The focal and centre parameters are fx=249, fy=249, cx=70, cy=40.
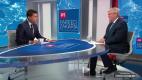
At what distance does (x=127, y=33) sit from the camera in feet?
14.2

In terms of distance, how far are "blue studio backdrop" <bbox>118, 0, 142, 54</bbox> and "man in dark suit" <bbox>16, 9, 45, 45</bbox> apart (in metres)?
2.63

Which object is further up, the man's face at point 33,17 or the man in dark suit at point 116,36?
the man's face at point 33,17

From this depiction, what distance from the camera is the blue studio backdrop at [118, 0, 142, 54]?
607cm

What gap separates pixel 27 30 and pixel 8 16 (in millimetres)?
3096

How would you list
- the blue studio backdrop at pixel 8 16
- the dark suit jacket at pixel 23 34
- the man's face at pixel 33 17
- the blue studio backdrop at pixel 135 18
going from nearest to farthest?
the dark suit jacket at pixel 23 34
the man's face at pixel 33 17
the blue studio backdrop at pixel 135 18
the blue studio backdrop at pixel 8 16

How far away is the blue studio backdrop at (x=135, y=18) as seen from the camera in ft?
19.9

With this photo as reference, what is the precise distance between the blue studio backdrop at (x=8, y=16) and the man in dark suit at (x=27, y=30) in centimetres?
278

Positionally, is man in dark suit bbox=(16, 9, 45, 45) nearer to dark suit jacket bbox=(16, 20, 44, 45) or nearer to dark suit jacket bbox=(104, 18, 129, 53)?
dark suit jacket bbox=(16, 20, 44, 45)

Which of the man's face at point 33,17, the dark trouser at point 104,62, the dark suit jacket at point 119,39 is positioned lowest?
the dark trouser at point 104,62

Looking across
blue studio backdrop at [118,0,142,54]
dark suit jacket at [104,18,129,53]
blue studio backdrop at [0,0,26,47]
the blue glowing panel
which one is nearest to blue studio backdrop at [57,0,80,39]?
the blue glowing panel

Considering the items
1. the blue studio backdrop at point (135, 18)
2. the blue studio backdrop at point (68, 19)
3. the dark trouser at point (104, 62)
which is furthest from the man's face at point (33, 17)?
the blue studio backdrop at point (68, 19)

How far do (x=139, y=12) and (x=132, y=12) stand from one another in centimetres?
18

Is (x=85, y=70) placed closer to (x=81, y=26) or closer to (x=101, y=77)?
(x=101, y=77)

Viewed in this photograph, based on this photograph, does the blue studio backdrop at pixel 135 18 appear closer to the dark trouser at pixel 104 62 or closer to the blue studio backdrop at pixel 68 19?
the blue studio backdrop at pixel 68 19
